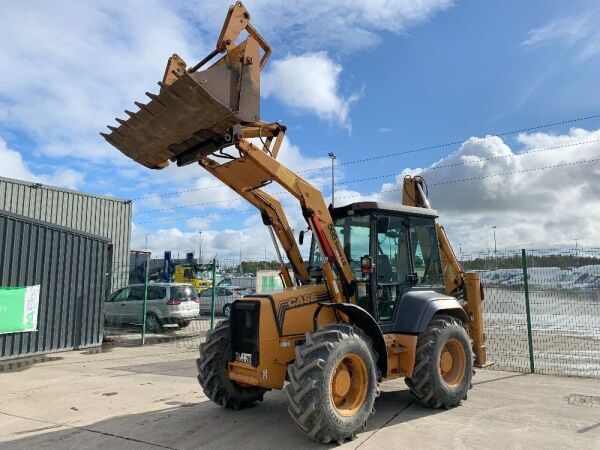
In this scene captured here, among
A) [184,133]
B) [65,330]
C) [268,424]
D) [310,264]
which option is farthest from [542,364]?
[65,330]

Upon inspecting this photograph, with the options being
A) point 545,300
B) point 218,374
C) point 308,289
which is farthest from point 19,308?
point 545,300

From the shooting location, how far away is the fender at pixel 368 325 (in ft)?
18.2

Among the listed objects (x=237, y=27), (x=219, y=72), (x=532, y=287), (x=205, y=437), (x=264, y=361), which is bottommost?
(x=205, y=437)

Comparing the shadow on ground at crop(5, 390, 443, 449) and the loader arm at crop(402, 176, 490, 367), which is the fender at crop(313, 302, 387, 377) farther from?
the loader arm at crop(402, 176, 490, 367)

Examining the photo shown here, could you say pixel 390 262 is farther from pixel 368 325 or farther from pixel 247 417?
pixel 247 417

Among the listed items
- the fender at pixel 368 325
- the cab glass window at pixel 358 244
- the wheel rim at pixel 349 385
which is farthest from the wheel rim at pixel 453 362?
the wheel rim at pixel 349 385

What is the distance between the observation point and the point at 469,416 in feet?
19.6

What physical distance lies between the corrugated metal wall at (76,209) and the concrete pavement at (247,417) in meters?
9.88

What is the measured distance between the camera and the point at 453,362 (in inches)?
264

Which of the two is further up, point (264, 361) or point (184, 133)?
point (184, 133)

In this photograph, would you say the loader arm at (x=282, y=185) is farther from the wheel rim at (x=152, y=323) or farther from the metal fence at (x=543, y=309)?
the wheel rim at (x=152, y=323)

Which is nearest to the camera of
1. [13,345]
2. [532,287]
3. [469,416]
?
[469,416]

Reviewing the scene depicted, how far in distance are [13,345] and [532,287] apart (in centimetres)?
1066

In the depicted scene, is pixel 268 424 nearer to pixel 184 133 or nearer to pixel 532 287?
pixel 184 133
